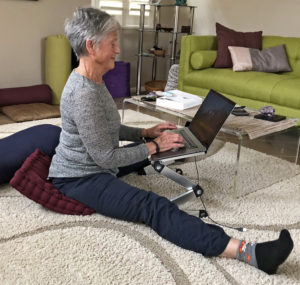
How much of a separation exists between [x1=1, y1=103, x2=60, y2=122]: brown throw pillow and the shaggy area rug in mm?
1406

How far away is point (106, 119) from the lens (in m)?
1.77

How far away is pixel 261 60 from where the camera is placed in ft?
13.1

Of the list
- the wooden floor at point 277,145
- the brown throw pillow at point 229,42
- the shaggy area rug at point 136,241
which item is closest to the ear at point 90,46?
the shaggy area rug at point 136,241

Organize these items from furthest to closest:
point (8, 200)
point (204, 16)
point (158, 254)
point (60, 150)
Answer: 1. point (204, 16)
2. point (8, 200)
3. point (60, 150)
4. point (158, 254)

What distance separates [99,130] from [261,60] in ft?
9.15

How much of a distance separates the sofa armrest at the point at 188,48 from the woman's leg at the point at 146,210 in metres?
2.53

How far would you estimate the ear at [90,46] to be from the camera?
164 cm

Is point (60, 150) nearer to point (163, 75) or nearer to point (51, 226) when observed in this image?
point (51, 226)

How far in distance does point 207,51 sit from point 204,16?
Result: 4.41ft

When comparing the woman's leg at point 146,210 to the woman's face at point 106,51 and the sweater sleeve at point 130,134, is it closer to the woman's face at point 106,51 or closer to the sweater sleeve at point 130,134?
the sweater sleeve at point 130,134

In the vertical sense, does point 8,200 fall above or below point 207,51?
below

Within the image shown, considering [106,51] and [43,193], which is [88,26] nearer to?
[106,51]

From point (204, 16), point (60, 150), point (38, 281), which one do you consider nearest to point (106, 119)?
point (60, 150)

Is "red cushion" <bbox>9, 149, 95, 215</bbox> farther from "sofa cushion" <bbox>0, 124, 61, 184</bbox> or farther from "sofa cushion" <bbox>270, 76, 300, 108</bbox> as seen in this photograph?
"sofa cushion" <bbox>270, 76, 300, 108</bbox>
